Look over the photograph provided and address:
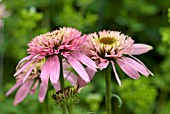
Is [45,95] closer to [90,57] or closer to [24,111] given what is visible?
[90,57]

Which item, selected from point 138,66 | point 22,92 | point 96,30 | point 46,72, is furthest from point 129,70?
point 96,30

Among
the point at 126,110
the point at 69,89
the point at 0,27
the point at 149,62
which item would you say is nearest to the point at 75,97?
the point at 69,89

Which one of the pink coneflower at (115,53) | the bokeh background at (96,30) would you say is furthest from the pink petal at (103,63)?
the bokeh background at (96,30)

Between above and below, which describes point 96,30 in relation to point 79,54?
above

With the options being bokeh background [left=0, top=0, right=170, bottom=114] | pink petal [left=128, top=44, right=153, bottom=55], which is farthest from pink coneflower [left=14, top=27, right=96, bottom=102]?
bokeh background [left=0, top=0, right=170, bottom=114]

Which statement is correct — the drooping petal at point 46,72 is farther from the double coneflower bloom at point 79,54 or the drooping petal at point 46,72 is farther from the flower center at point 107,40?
the flower center at point 107,40

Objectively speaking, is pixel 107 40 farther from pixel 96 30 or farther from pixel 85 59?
pixel 96 30

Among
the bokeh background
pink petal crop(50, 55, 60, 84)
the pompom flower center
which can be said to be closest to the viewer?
pink petal crop(50, 55, 60, 84)

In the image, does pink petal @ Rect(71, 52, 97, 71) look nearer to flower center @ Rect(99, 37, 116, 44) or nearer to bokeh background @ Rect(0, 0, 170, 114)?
flower center @ Rect(99, 37, 116, 44)
